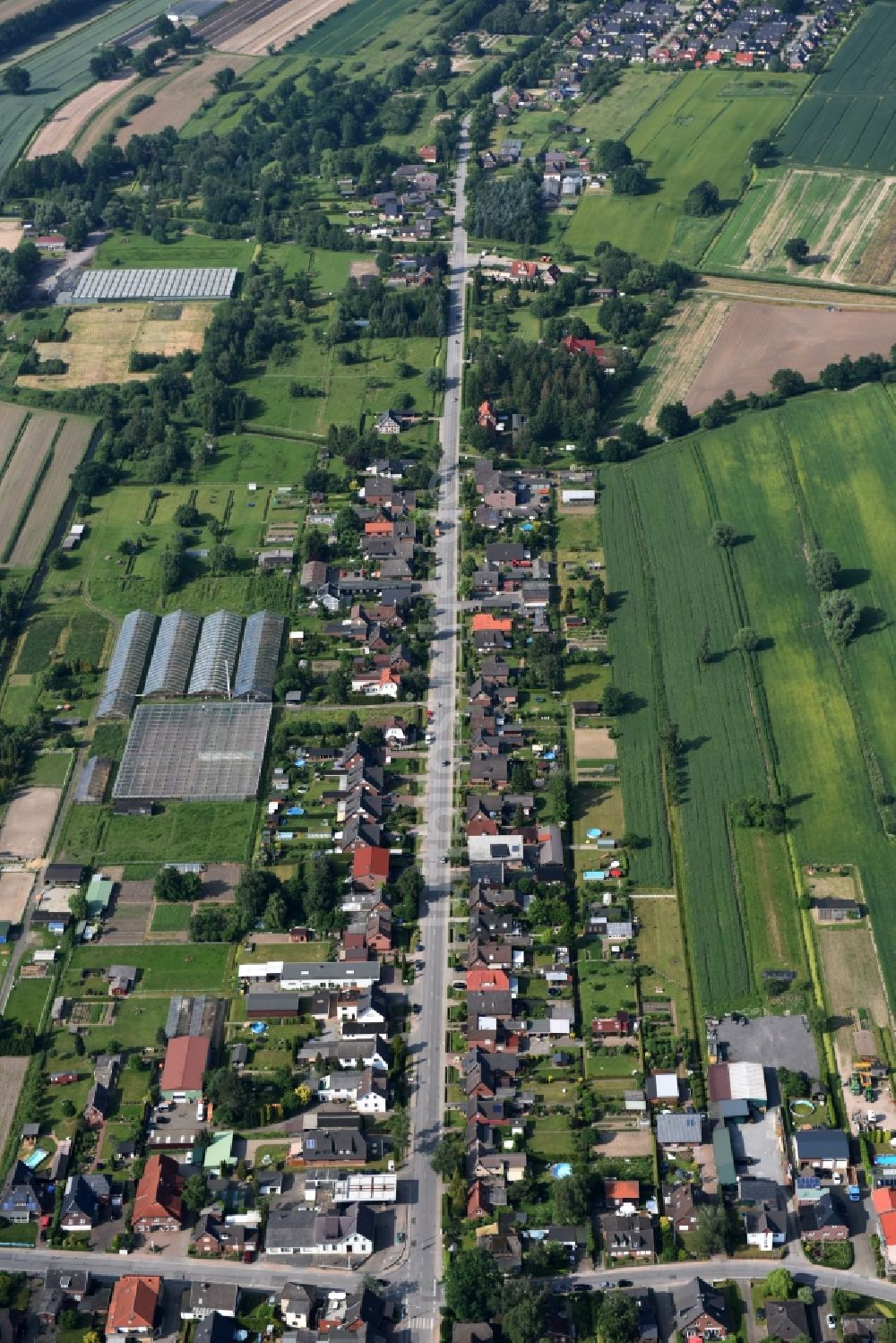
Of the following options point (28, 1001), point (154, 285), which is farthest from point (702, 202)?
point (28, 1001)

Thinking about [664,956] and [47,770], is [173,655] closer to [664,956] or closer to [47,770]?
[47,770]

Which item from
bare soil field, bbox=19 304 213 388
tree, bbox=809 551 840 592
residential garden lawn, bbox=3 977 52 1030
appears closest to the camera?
residential garden lawn, bbox=3 977 52 1030

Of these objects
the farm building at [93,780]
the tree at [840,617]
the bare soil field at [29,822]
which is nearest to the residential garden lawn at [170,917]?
the bare soil field at [29,822]

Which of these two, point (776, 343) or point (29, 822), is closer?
point (29, 822)

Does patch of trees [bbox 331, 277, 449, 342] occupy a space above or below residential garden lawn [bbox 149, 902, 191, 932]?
above

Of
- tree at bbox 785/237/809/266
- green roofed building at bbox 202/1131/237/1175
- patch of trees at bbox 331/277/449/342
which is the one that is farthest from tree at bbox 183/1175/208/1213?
tree at bbox 785/237/809/266

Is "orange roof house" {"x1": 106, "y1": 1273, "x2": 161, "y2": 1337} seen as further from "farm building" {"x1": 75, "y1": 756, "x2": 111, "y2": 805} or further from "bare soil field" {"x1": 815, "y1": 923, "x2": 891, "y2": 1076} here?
"bare soil field" {"x1": 815, "y1": 923, "x2": 891, "y2": 1076}
